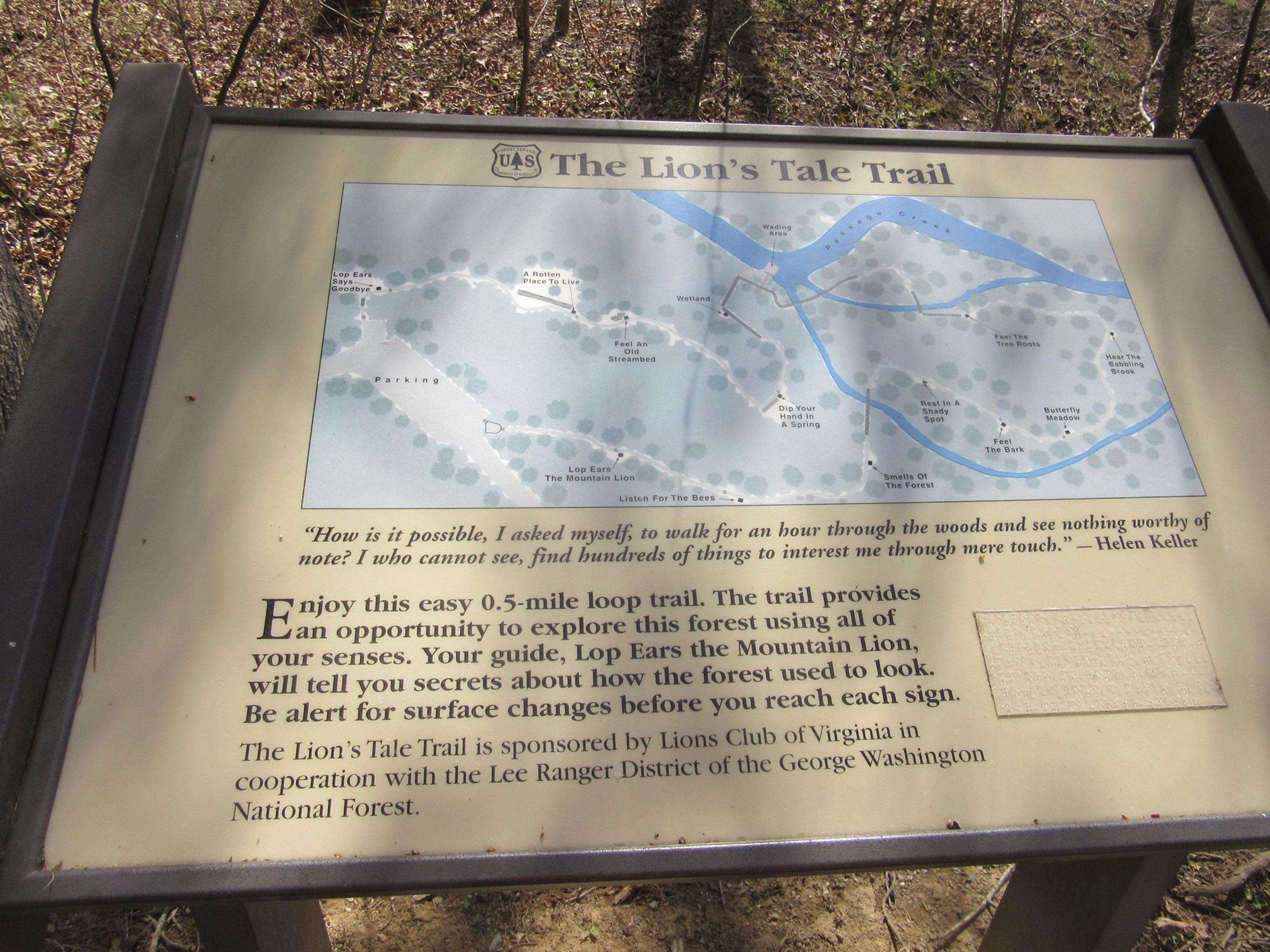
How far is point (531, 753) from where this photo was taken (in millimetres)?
1191

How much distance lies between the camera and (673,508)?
1384 mm

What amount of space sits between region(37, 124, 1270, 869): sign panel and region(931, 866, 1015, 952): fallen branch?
1269mm

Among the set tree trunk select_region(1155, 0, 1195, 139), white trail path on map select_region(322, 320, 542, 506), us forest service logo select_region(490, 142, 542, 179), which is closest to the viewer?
white trail path on map select_region(322, 320, 542, 506)

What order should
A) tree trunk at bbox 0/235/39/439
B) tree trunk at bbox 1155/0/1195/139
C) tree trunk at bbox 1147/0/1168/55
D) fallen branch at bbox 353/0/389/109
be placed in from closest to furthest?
tree trunk at bbox 0/235/39/439, fallen branch at bbox 353/0/389/109, tree trunk at bbox 1155/0/1195/139, tree trunk at bbox 1147/0/1168/55

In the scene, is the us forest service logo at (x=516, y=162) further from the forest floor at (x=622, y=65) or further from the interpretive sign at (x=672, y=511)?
the forest floor at (x=622, y=65)

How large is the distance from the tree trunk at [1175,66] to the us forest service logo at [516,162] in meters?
2.53

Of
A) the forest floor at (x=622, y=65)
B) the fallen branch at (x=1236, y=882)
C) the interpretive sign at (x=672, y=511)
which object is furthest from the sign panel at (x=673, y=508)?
the forest floor at (x=622, y=65)

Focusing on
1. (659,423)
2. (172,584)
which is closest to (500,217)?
(659,423)

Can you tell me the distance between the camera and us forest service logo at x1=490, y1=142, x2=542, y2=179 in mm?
1691

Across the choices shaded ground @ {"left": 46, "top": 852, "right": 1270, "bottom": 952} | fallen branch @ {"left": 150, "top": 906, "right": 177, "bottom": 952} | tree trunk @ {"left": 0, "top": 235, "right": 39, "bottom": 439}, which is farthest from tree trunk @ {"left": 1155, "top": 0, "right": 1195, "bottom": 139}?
fallen branch @ {"left": 150, "top": 906, "right": 177, "bottom": 952}

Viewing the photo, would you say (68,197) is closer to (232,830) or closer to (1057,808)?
(232,830)

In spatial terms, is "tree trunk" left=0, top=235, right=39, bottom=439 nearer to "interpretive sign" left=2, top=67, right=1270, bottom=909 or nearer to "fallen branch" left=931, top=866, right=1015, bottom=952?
"interpretive sign" left=2, top=67, right=1270, bottom=909

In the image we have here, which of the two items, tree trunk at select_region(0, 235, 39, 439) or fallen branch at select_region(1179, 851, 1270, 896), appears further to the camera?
fallen branch at select_region(1179, 851, 1270, 896)

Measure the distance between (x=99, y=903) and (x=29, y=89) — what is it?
12.8ft
